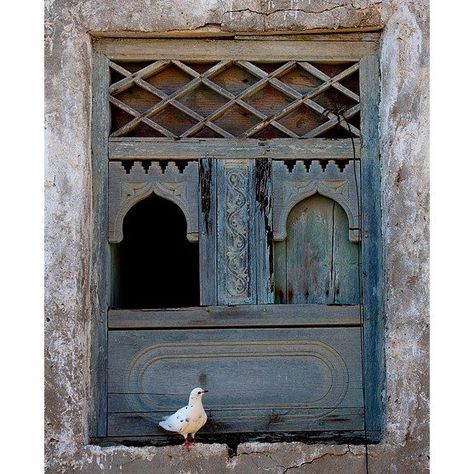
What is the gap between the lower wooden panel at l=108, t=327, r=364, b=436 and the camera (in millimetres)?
5738

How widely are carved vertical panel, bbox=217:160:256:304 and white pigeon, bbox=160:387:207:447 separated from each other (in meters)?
0.58

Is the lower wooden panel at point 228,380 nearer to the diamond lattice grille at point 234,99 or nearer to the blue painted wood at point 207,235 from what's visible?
the blue painted wood at point 207,235

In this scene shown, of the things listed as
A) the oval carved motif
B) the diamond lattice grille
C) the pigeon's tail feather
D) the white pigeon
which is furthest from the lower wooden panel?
the diamond lattice grille

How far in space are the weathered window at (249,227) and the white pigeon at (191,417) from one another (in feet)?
0.80

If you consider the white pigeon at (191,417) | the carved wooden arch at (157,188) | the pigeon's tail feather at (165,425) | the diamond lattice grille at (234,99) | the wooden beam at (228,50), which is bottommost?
the pigeon's tail feather at (165,425)

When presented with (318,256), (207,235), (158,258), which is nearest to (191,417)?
(207,235)

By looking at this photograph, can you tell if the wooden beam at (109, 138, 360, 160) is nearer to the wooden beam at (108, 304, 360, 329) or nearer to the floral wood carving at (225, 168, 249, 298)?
the floral wood carving at (225, 168, 249, 298)

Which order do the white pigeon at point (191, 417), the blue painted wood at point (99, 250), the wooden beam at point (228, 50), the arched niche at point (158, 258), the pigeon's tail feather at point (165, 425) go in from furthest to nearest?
the arched niche at point (158, 258) < the wooden beam at point (228, 50) < the blue painted wood at point (99, 250) < the pigeon's tail feather at point (165, 425) < the white pigeon at point (191, 417)

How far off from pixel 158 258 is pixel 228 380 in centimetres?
162

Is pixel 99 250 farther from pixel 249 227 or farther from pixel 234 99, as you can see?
pixel 234 99

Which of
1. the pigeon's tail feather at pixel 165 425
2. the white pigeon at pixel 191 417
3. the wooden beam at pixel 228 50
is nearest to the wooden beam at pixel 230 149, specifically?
the wooden beam at pixel 228 50

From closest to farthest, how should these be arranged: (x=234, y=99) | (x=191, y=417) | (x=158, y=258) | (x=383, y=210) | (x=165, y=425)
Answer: (x=191, y=417) < (x=165, y=425) < (x=383, y=210) < (x=234, y=99) < (x=158, y=258)

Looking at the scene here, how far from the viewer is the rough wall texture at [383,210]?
218 inches

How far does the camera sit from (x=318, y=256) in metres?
5.88
